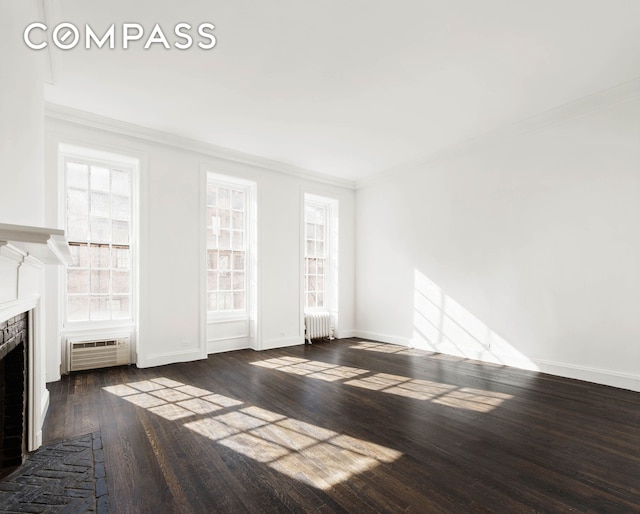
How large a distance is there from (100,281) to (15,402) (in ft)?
8.44

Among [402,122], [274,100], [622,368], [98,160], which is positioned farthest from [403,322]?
[98,160]

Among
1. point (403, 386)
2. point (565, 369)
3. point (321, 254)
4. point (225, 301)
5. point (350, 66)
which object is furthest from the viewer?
point (321, 254)

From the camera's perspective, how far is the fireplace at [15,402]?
Answer: 90.4 inches

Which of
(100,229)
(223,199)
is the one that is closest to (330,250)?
(223,199)

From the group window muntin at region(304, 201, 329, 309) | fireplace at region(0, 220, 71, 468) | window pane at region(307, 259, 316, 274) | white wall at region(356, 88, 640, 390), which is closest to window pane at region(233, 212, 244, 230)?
window muntin at region(304, 201, 329, 309)

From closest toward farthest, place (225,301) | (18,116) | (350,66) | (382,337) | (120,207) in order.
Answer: (18,116)
(350,66)
(120,207)
(225,301)
(382,337)

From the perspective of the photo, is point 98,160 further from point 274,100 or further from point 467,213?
point 467,213

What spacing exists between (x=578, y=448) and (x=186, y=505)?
8.87 ft

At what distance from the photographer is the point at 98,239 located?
4.77 m

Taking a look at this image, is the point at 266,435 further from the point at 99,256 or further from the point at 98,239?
the point at 98,239

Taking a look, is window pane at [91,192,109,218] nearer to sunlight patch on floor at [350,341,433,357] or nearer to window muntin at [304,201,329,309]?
window muntin at [304,201,329,309]

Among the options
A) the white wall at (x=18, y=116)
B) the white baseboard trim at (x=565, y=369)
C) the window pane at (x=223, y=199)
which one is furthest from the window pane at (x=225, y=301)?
the white baseboard trim at (x=565, y=369)

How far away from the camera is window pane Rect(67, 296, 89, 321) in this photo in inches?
179

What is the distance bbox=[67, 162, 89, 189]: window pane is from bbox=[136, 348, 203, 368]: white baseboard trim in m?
2.43
